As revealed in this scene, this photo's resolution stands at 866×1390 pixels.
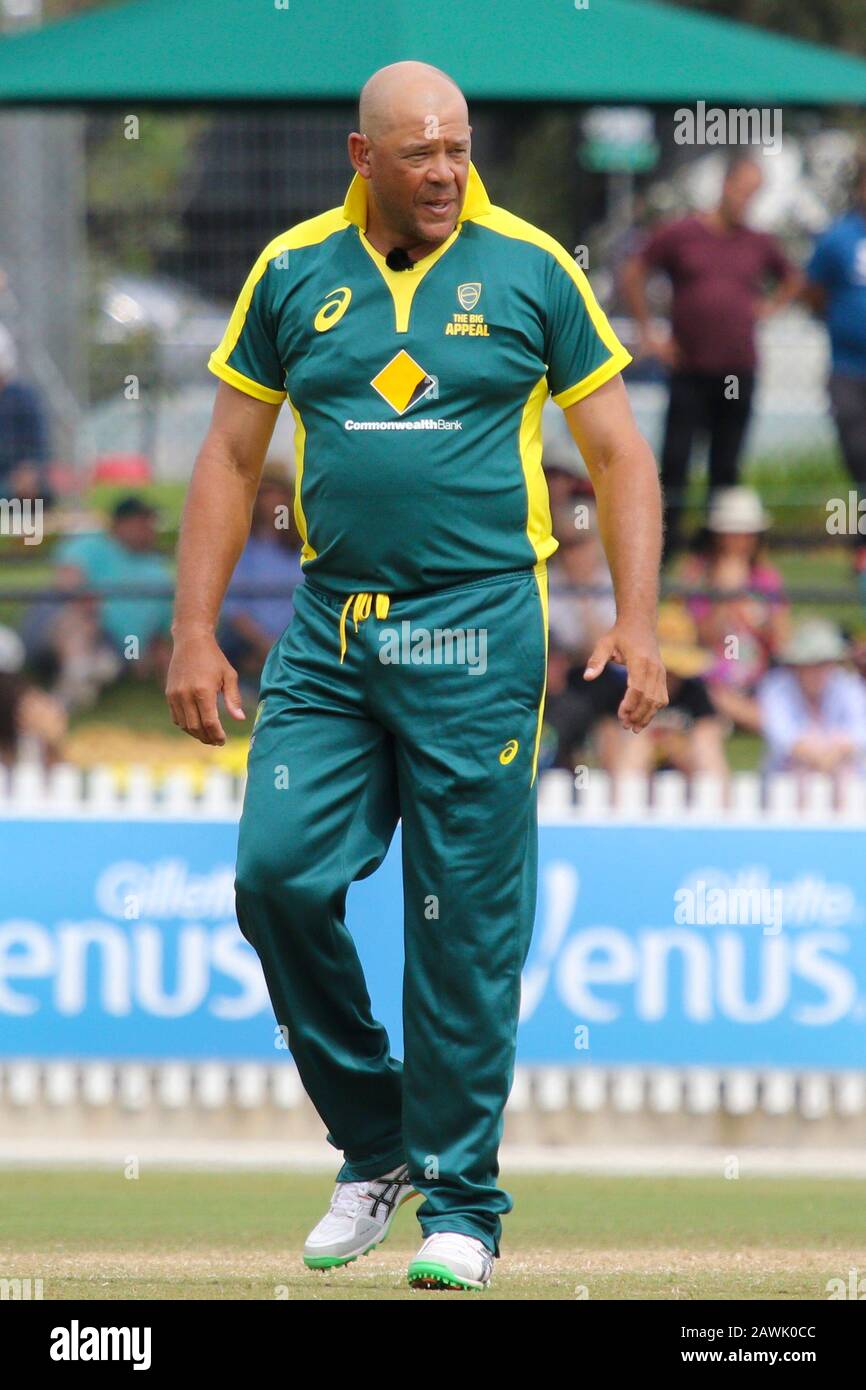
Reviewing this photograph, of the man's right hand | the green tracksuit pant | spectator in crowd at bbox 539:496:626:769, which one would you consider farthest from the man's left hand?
spectator in crowd at bbox 539:496:626:769

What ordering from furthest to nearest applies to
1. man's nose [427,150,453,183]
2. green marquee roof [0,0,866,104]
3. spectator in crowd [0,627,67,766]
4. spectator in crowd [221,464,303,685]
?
spectator in crowd [221,464,303,685]
green marquee roof [0,0,866,104]
spectator in crowd [0,627,67,766]
man's nose [427,150,453,183]

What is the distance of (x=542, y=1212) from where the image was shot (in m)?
6.29

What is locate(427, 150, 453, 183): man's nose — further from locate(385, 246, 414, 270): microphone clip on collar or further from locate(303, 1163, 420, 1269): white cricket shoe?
locate(303, 1163, 420, 1269): white cricket shoe

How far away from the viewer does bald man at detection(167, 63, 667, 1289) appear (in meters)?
4.55

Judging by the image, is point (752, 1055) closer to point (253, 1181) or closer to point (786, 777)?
point (786, 777)

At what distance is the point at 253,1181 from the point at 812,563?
207 inches

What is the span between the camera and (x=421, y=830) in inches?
185

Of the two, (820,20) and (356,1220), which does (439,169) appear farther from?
(820,20)

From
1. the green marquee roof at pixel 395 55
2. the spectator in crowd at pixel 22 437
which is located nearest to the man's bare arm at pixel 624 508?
the green marquee roof at pixel 395 55

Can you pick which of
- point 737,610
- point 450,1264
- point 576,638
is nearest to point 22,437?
point 576,638

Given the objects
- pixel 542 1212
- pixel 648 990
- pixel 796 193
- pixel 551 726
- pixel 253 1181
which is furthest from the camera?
pixel 796 193

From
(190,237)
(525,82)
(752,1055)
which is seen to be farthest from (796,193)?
(752,1055)

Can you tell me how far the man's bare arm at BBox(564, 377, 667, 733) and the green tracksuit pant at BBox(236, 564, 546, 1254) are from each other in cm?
16

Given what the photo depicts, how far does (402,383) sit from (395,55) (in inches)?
219
